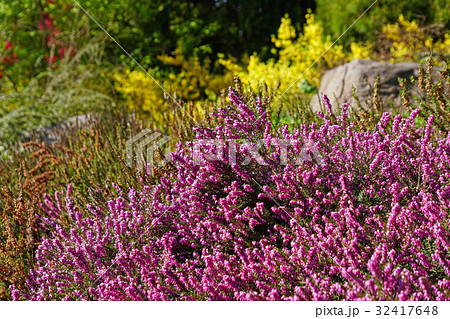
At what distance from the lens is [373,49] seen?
8.48 metres

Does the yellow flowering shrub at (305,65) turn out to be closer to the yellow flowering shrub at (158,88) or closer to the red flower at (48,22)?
Result: the yellow flowering shrub at (158,88)

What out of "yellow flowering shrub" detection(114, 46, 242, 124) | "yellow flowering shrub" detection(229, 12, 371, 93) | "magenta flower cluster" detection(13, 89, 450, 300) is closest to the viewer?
"magenta flower cluster" detection(13, 89, 450, 300)

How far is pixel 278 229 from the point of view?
2.13 meters

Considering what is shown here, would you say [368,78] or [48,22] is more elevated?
[48,22]

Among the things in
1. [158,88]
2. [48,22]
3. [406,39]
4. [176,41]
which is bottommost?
[158,88]

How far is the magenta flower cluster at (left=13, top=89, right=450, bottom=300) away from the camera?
1.79 metres

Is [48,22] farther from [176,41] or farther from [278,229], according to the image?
[278,229]

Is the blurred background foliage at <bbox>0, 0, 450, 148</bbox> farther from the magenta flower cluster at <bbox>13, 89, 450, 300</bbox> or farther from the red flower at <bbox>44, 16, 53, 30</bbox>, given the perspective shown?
the magenta flower cluster at <bbox>13, 89, 450, 300</bbox>

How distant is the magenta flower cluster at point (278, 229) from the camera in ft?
5.87
